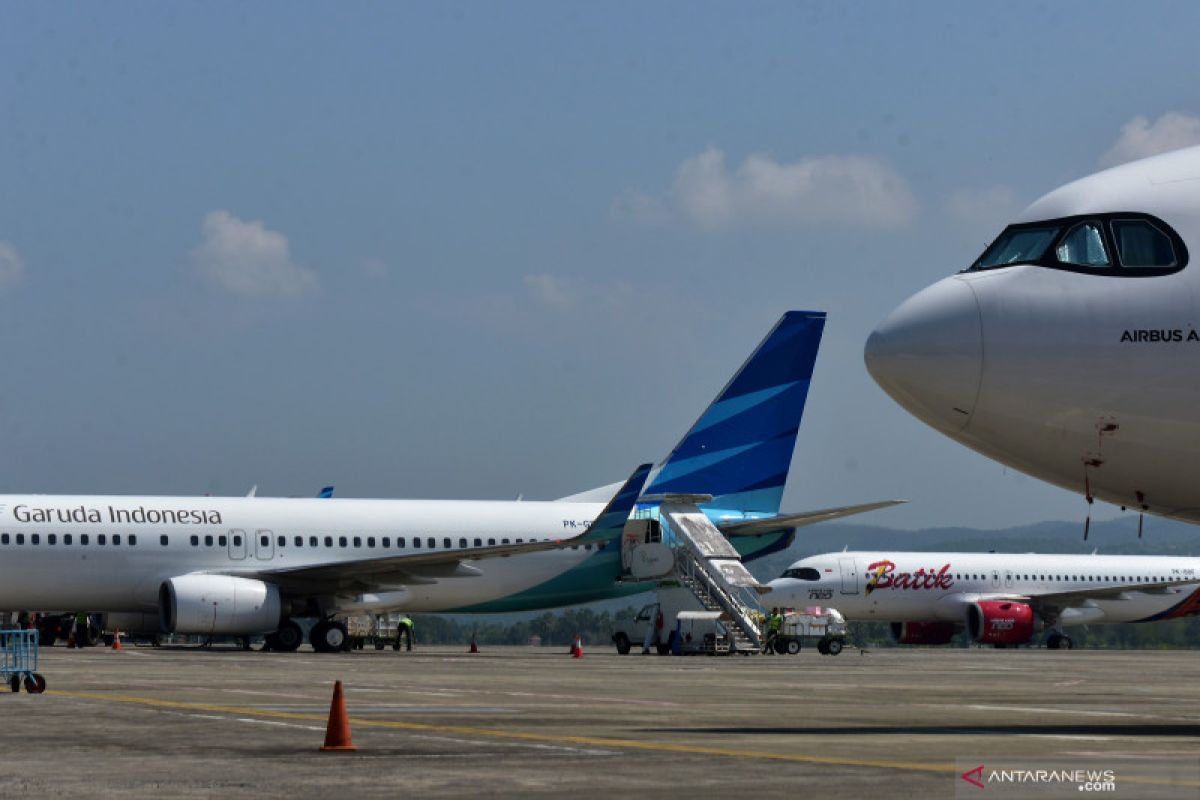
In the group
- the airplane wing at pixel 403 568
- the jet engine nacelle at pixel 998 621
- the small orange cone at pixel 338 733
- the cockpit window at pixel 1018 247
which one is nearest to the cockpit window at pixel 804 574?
the jet engine nacelle at pixel 998 621

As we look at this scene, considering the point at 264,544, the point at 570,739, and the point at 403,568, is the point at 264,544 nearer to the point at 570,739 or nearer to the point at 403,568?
the point at 403,568

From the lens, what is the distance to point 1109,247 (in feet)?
53.1

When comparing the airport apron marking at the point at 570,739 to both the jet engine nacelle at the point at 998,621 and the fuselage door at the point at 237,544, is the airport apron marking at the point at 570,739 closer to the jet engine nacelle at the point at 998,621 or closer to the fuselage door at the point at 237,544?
the fuselage door at the point at 237,544

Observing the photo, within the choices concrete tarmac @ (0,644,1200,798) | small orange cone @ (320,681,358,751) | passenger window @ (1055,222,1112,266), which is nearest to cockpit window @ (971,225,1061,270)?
passenger window @ (1055,222,1112,266)

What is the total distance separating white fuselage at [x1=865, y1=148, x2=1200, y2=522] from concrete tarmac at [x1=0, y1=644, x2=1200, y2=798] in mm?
2544

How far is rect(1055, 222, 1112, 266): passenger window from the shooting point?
1614cm

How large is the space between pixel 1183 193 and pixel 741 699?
10.6m

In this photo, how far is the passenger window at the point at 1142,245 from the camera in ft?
52.4

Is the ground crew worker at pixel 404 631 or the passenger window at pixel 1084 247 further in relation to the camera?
the ground crew worker at pixel 404 631

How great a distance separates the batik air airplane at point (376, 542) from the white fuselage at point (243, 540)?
37 millimetres

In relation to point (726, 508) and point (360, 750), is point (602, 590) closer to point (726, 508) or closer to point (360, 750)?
point (726, 508)

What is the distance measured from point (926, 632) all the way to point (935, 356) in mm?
58448

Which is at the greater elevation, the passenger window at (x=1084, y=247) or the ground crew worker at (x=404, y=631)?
the passenger window at (x=1084, y=247)

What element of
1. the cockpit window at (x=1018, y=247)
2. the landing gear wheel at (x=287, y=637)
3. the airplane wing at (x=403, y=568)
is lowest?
the landing gear wheel at (x=287, y=637)
